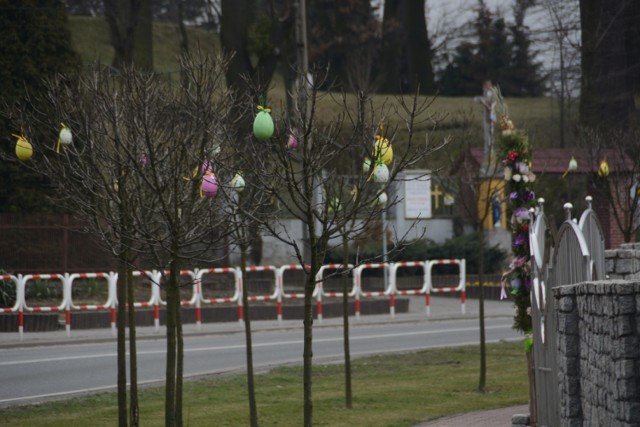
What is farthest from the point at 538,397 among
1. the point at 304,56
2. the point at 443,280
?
the point at 443,280

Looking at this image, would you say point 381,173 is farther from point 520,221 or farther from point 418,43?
point 418,43

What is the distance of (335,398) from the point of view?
1398 centimetres

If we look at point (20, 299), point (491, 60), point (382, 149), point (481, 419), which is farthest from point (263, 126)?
point (491, 60)

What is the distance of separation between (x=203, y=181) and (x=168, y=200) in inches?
20.1

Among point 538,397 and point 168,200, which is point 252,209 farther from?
point 538,397

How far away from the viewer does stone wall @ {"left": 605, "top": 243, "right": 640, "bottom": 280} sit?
37.2 feet

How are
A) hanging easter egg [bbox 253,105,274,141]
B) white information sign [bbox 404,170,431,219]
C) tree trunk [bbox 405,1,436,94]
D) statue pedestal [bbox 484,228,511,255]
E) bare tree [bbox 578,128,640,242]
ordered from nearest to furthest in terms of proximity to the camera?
1. hanging easter egg [bbox 253,105,274,141]
2. bare tree [bbox 578,128,640,242]
3. white information sign [bbox 404,170,431,219]
4. statue pedestal [bbox 484,228,511,255]
5. tree trunk [bbox 405,1,436,94]

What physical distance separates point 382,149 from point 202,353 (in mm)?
10248

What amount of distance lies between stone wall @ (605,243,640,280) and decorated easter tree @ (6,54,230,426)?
4247 millimetres

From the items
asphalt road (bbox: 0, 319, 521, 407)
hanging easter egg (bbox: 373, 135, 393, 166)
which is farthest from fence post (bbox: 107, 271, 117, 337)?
hanging easter egg (bbox: 373, 135, 393, 166)

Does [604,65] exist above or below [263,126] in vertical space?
above

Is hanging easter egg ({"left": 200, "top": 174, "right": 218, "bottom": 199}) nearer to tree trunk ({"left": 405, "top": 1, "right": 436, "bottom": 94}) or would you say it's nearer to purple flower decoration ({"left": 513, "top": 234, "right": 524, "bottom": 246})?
purple flower decoration ({"left": 513, "top": 234, "right": 524, "bottom": 246})

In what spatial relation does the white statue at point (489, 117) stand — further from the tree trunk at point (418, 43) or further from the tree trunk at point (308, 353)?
the tree trunk at point (418, 43)

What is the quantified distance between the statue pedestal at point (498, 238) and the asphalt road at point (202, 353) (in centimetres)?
999
